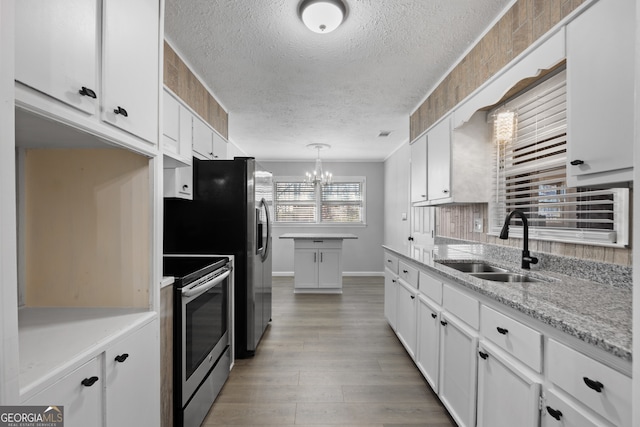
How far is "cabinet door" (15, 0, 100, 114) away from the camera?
708 mm

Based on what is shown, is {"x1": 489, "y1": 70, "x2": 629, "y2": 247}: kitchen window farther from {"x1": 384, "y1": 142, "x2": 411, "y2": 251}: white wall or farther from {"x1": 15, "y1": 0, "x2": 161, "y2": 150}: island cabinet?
{"x1": 384, "y1": 142, "x2": 411, "y2": 251}: white wall

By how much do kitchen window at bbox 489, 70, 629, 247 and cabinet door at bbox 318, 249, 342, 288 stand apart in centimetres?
295

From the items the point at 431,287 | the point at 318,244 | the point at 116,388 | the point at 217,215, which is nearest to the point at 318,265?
the point at 318,244

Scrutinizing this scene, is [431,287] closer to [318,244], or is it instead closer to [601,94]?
[601,94]

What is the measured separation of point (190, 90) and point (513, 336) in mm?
2975

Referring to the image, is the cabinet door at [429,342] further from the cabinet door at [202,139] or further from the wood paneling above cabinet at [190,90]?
the wood paneling above cabinet at [190,90]

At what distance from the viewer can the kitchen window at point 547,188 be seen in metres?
1.51

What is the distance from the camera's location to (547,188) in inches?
76.9

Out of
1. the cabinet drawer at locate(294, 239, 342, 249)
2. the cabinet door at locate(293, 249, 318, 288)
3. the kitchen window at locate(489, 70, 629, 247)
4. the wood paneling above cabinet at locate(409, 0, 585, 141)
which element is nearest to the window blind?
the cabinet drawer at locate(294, 239, 342, 249)

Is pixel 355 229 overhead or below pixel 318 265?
overhead

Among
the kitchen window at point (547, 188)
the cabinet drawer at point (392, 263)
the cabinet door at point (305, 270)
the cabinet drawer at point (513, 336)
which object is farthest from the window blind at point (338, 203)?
the cabinet drawer at point (513, 336)

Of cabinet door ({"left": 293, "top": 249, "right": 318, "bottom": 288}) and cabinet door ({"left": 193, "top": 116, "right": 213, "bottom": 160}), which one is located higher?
cabinet door ({"left": 193, "top": 116, "right": 213, "bottom": 160})

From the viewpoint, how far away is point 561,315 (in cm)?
101

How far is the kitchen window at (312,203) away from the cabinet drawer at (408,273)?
3.90 metres
